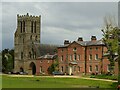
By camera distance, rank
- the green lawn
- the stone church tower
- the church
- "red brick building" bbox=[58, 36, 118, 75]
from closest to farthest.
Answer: the green lawn → "red brick building" bbox=[58, 36, 118, 75] → the church → the stone church tower

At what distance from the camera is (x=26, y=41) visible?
9881 centimetres

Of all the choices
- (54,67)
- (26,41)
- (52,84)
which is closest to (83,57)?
(54,67)

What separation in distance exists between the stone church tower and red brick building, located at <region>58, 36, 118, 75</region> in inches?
609

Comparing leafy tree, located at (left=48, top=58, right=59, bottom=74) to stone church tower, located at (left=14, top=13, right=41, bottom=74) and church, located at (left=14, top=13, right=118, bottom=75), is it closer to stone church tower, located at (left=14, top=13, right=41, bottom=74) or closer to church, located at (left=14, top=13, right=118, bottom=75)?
church, located at (left=14, top=13, right=118, bottom=75)

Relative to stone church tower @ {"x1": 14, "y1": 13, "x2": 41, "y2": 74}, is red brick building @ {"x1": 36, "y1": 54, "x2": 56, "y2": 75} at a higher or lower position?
lower

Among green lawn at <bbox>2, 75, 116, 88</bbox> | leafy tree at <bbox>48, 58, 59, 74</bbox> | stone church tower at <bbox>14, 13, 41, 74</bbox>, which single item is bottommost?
green lawn at <bbox>2, 75, 116, 88</bbox>

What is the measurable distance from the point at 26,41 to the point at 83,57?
1024 inches

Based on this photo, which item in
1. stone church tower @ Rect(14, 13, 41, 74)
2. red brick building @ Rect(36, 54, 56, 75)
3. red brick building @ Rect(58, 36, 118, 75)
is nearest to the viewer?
red brick building @ Rect(58, 36, 118, 75)

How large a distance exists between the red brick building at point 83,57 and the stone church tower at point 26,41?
15.5 metres

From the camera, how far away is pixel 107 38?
5550 centimetres

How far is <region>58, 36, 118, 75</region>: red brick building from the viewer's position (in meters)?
73.5

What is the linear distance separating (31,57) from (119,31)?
4361cm

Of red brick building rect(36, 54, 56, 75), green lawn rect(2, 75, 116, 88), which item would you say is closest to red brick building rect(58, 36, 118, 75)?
red brick building rect(36, 54, 56, 75)

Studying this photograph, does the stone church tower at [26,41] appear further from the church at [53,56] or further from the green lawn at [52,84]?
the green lawn at [52,84]
